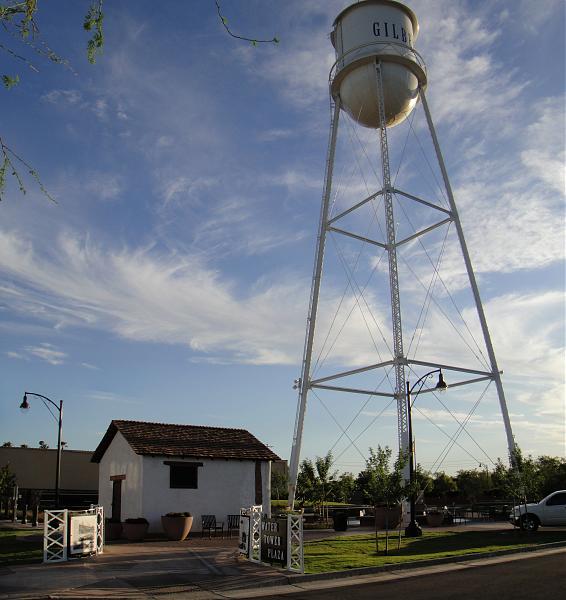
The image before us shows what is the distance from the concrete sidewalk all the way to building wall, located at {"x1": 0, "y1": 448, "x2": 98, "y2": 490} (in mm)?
28792

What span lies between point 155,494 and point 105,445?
19.0ft

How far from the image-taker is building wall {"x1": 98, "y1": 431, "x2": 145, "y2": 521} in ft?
79.3

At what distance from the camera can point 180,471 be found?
24.8 m

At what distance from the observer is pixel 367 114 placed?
1107 inches

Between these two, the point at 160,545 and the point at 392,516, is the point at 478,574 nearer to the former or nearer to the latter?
the point at 160,545

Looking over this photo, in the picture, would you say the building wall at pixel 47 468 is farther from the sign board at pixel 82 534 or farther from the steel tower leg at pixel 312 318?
the sign board at pixel 82 534

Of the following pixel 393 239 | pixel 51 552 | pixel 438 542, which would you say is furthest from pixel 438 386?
pixel 51 552

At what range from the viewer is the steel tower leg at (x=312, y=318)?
25438 mm

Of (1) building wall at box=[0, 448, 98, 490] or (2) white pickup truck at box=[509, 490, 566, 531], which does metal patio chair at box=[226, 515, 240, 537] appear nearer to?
(2) white pickup truck at box=[509, 490, 566, 531]

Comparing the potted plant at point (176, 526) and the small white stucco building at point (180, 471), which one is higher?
the small white stucco building at point (180, 471)

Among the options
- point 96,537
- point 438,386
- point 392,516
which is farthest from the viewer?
point 392,516

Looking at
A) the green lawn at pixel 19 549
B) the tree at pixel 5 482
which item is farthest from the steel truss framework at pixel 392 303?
the tree at pixel 5 482

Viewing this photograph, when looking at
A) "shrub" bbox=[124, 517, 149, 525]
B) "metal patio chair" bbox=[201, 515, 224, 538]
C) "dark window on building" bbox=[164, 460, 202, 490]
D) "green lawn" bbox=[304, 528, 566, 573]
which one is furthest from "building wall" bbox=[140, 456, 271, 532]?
"green lawn" bbox=[304, 528, 566, 573]

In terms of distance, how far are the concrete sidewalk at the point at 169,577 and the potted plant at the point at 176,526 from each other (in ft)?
16.3
